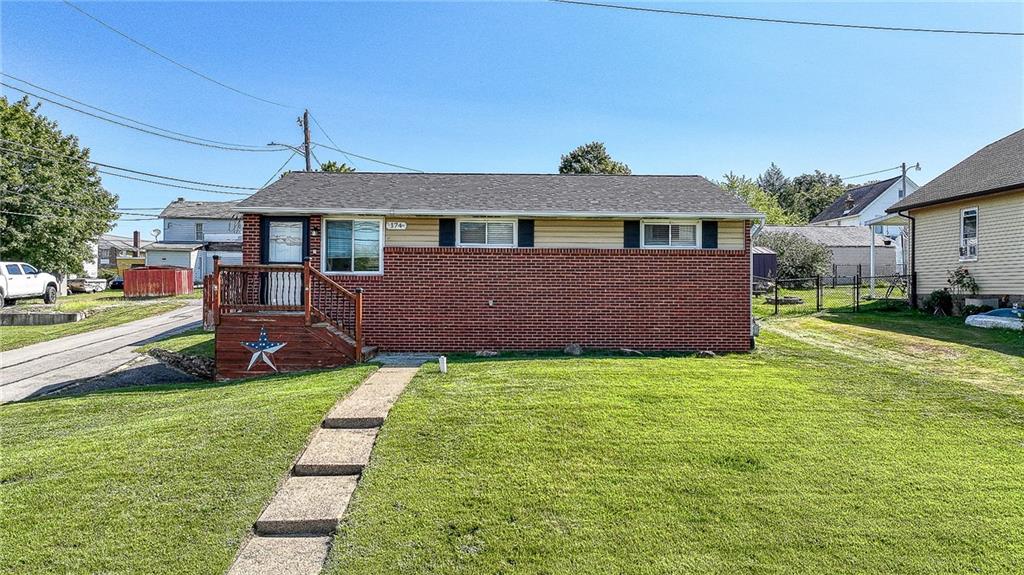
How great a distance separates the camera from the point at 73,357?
475 inches

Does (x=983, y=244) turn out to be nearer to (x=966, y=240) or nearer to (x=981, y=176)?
(x=966, y=240)

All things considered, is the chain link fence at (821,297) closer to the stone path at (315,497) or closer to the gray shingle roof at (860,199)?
the stone path at (315,497)

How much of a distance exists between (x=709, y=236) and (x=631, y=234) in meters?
1.49

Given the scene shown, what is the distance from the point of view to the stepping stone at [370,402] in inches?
213

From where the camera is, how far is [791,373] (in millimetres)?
7723

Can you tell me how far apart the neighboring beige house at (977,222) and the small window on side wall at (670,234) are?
31.6 ft

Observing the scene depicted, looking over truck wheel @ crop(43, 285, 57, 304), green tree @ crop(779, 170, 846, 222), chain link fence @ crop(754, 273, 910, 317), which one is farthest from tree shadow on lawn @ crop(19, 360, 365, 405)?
green tree @ crop(779, 170, 846, 222)

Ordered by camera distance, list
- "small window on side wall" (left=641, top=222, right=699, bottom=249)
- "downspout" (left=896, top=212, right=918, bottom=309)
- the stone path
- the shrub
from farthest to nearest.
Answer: the shrub → "downspout" (left=896, top=212, right=918, bottom=309) → "small window on side wall" (left=641, top=222, right=699, bottom=249) → the stone path

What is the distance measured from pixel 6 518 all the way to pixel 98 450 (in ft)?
4.16

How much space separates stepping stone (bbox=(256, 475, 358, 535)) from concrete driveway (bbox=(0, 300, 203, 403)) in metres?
7.63

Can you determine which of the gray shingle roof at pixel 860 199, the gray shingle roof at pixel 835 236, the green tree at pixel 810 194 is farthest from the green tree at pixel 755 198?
the gray shingle roof at pixel 835 236

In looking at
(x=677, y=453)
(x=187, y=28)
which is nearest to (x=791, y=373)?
(x=677, y=453)

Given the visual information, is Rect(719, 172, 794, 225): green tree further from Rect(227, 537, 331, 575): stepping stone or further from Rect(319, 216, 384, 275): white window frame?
Rect(227, 537, 331, 575): stepping stone

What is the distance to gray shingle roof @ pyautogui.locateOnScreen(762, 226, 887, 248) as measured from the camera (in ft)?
106
